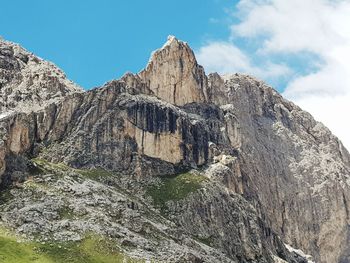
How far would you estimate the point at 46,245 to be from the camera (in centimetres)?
18162

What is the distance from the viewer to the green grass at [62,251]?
172125 mm

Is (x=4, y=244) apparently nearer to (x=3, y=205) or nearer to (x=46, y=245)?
(x=46, y=245)

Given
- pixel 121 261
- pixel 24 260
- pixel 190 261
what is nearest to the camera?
pixel 24 260

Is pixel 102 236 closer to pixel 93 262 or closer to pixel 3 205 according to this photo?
pixel 93 262

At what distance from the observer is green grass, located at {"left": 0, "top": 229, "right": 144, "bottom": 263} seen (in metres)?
172

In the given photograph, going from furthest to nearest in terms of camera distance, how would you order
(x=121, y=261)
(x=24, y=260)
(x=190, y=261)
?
(x=190, y=261), (x=121, y=261), (x=24, y=260)

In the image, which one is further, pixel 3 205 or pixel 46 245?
pixel 3 205

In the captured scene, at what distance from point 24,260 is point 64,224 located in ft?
81.7

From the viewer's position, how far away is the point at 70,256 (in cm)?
17925

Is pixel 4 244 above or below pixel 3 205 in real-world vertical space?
below

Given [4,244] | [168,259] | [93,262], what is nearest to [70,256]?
[93,262]

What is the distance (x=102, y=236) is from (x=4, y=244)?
2878 cm

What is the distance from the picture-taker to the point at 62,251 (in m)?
180

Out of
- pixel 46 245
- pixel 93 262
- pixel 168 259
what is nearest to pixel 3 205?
pixel 46 245
